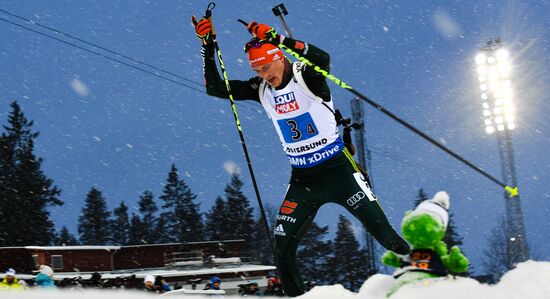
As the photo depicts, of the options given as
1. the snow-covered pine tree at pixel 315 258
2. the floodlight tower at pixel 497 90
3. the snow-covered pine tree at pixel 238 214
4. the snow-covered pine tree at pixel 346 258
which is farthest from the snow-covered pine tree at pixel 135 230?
the floodlight tower at pixel 497 90

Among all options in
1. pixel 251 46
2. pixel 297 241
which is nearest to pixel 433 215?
pixel 297 241

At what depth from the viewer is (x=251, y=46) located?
568cm

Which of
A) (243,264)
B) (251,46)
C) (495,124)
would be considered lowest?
(243,264)

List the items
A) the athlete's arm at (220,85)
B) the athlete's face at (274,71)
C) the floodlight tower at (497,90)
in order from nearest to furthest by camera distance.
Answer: the athlete's face at (274,71) → the athlete's arm at (220,85) → the floodlight tower at (497,90)

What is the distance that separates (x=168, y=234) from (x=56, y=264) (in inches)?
1221

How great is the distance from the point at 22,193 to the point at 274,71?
130 feet

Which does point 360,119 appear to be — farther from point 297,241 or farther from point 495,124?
point 297,241

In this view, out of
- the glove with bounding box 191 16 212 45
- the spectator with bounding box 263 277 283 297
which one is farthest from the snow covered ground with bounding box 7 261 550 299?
the spectator with bounding box 263 277 283 297

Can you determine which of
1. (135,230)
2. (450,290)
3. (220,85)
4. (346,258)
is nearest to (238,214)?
(346,258)

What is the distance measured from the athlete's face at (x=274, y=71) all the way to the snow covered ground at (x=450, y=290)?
3.05 metres

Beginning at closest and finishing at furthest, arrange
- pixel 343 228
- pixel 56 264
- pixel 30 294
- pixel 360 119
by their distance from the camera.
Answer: pixel 30 294
pixel 360 119
pixel 56 264
pixel 343 228

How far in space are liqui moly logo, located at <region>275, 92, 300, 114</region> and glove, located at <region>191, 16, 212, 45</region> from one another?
975 millimetres

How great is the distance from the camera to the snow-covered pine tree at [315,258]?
42062 mm

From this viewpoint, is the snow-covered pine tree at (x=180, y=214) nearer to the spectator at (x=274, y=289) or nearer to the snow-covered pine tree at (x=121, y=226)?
the snow-covered pine tree at (x=121, y=226)
